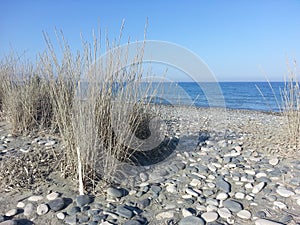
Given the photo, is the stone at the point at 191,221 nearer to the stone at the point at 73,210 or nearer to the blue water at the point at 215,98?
the stone at the point at 73,210

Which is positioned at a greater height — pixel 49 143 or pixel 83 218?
pixel 49 143

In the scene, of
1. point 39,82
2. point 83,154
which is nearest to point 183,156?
point 83,154

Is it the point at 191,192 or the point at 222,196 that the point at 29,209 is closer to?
the point at 191,192

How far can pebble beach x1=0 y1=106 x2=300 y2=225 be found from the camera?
68.1 inches

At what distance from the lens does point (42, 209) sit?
1789mm

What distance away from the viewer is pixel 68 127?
2.23 meters

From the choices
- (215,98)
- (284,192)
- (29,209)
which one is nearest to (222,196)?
(284,192)

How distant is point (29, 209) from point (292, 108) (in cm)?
326

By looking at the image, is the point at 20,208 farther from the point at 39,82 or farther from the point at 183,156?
the point at 39,82

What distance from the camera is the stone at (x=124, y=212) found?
5.73 feet

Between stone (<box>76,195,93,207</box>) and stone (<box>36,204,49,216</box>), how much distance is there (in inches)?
8.8

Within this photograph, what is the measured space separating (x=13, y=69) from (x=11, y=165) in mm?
2681

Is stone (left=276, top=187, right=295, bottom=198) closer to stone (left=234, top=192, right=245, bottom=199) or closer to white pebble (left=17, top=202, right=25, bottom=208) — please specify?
stone (left=234, top=192, right=245, bottom=199)

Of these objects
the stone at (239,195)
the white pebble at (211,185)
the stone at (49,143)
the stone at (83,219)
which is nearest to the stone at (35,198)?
the stone at (83,219)
